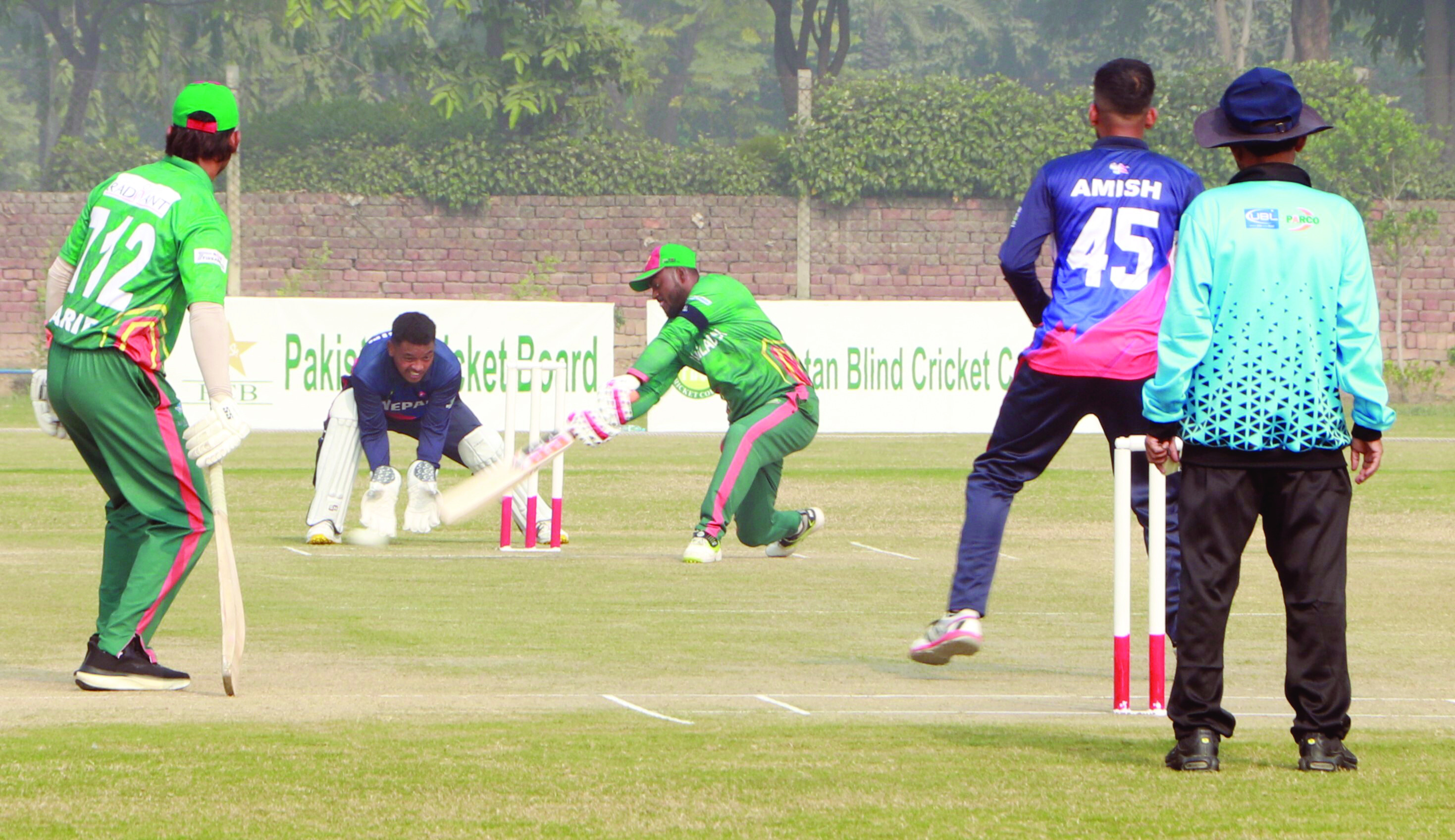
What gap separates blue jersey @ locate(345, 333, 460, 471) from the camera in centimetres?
1092

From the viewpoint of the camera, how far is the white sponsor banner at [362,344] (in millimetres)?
22781

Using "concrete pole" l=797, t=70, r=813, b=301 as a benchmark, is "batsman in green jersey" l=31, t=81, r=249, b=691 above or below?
below

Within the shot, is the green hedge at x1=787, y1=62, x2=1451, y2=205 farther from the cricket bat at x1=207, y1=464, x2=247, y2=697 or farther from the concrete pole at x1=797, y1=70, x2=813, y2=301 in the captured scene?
the cricket bat at x1=207, y1=464, x2=247, y2=697

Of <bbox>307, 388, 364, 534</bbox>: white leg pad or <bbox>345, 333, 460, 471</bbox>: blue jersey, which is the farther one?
<bbox>307, 388, 364, 534</bbox>: white leg pad

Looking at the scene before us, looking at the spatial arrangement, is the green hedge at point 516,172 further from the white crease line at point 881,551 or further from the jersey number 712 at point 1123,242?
the jersey number 712 at point 1123,242

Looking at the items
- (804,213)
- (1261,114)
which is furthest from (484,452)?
(804,213)

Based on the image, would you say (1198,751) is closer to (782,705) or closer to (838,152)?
(782,705)

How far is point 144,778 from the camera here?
4.41m

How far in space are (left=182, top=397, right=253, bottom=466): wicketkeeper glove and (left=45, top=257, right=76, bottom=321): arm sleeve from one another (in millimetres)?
598

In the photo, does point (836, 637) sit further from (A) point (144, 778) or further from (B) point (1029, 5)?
(B) point (1029, 5)

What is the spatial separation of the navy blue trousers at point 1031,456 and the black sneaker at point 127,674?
2348 millimetres

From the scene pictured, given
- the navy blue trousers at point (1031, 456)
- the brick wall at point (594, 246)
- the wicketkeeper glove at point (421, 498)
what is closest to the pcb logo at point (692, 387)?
the brick wall at point (594, 246)

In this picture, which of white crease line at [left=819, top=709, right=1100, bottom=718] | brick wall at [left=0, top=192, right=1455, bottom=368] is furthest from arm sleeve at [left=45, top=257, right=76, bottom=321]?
brick wall at [left=0, top=192, right=1455, bottom=368]

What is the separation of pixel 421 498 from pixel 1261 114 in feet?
24.3
